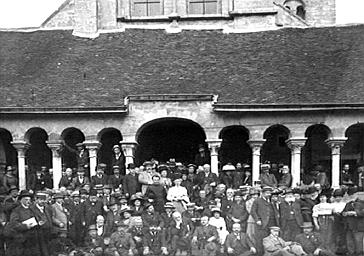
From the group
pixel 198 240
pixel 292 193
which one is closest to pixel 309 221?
pixel 292 193

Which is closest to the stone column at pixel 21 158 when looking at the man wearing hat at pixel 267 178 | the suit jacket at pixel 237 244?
the man wearing hat at pixel 267 178

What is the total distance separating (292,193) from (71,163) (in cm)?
893

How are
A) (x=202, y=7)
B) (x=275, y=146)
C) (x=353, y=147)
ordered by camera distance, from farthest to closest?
(x=202, y=7) < (x=275, y=146) < (x=353, y=147)

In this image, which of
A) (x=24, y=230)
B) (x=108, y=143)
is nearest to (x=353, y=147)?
(x=108, y=143)

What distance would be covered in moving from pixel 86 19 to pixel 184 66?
501cm

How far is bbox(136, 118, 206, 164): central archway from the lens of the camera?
27281 millimetres

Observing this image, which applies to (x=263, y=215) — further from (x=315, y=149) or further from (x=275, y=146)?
(x=275, y=146)

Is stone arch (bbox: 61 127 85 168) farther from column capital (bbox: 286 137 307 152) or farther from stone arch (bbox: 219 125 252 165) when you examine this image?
column capital (bbox: 286 137 307 152)

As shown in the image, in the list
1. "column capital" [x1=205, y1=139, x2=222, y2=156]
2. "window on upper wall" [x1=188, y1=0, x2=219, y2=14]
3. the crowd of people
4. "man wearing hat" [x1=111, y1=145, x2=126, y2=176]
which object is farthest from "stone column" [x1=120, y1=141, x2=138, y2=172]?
"window on upper wall" [x1=188, y1=0, x2=219, y2=14]

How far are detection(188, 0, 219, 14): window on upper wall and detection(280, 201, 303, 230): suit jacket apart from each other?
1347cm

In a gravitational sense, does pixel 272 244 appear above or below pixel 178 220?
below

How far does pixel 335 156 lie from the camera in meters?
25.5

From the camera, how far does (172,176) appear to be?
23000mm

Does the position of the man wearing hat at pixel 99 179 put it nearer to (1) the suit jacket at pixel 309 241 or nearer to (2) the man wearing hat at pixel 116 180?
(2) the man wearing hat at pixel 116 180
